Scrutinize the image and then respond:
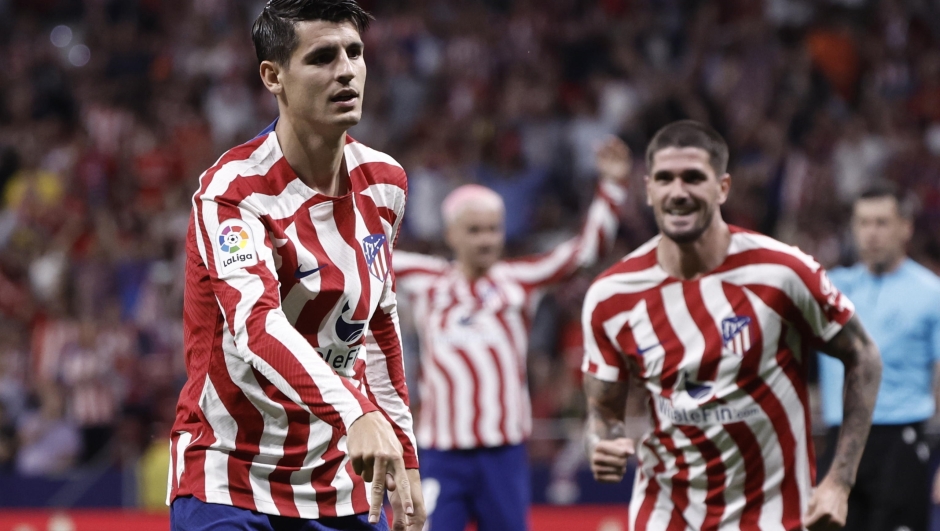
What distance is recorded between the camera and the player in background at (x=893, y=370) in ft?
18.8

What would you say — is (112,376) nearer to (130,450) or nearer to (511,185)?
(130,450)

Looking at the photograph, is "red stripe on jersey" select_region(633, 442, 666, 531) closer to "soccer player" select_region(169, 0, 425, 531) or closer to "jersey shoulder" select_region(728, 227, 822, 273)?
"jersey shoulder" select_region(728, 227, 822, 273)

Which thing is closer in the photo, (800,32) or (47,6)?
(800,32)

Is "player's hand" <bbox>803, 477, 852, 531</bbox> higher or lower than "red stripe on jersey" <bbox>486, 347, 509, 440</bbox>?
lower

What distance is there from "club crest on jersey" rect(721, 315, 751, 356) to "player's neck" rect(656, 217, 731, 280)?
194 millimetres

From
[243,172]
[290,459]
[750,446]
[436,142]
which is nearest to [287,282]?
[243,172]

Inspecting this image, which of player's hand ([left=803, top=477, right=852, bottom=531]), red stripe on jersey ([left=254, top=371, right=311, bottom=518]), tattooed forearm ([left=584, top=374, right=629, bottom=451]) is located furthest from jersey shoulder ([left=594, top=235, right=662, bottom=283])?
red stripe on jersey ([left=254, top=371, right=311, bottom=518])

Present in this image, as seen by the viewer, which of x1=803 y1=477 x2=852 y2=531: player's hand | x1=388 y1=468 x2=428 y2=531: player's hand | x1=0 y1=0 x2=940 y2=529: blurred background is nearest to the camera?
x1=388 y1=468 x2=428 y2=531: player's hand

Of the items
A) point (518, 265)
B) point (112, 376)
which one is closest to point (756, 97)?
point (518, 265)

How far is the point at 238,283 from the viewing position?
2.81 m

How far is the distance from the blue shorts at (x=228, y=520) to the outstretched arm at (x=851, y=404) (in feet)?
4.94

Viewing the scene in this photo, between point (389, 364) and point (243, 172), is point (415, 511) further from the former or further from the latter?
point (243, 172)

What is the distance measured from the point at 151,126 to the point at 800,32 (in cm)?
642

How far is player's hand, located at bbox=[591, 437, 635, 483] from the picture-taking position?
3863mm
